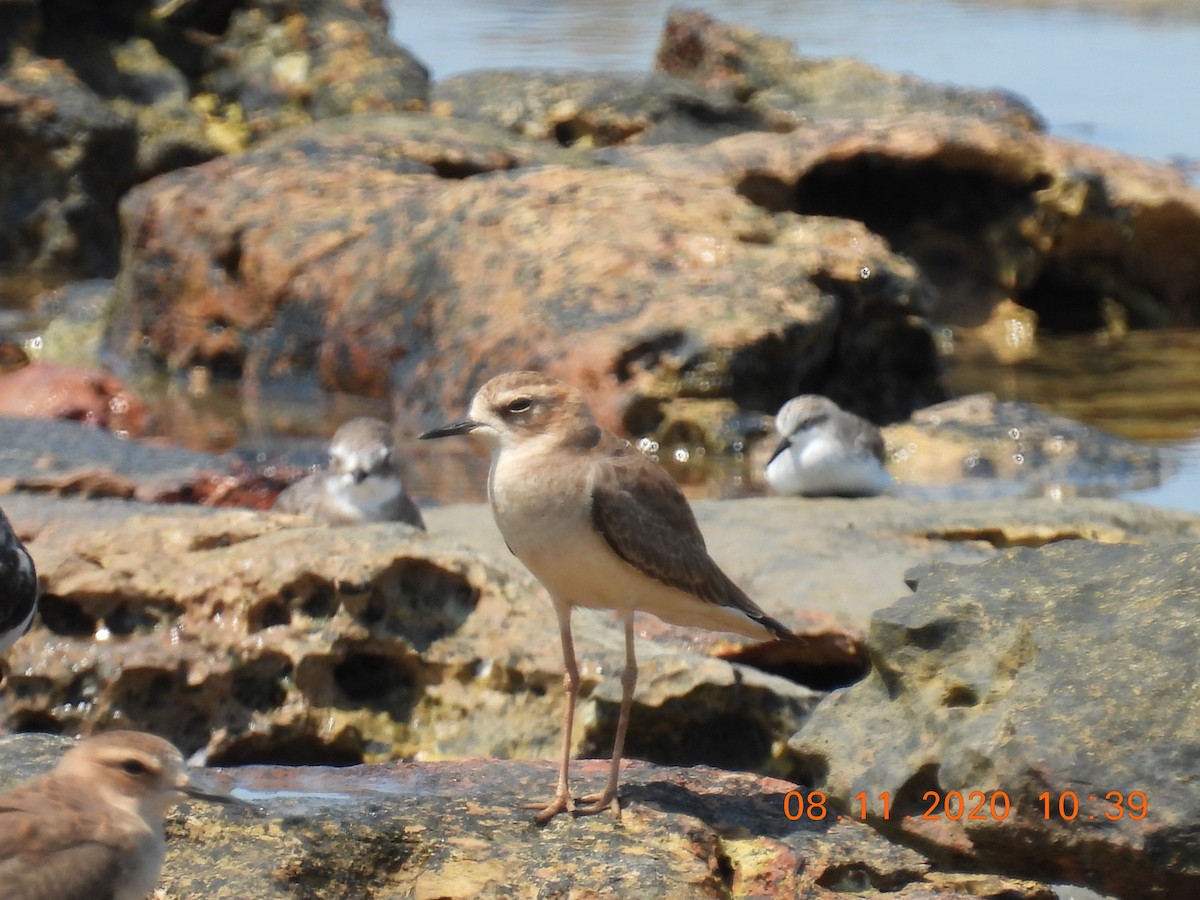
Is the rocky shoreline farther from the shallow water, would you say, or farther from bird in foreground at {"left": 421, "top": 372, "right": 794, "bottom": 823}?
the shallow water

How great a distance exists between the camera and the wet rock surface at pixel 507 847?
456cm

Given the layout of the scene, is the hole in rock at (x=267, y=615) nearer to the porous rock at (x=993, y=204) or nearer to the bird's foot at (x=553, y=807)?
the bird's foot at (x=553, y=807)

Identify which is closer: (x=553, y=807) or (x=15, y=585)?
(x=553, y=807)

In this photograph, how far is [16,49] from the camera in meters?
19.9

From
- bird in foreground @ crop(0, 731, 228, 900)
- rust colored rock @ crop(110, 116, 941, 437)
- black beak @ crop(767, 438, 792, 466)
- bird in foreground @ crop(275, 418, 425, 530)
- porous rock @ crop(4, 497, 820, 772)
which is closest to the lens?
bird in foreground @ crop(0, 731, 228, 900)

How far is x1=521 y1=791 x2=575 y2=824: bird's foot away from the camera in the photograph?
4.99 metres

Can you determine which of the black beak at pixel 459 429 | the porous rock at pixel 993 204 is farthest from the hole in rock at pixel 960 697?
the porous rock at pixel 993 204

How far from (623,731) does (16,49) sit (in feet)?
54.4

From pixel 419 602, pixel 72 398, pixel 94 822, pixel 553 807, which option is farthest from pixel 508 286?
pixel 94 822

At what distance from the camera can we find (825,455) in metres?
10.4

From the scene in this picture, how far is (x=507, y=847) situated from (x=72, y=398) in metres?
8.88

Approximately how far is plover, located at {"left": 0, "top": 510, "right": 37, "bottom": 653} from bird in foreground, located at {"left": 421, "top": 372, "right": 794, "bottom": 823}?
5.34 feet

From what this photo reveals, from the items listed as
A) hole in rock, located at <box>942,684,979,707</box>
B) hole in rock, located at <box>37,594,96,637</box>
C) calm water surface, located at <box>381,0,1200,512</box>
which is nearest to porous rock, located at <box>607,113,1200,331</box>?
calm water surface, located at <box>381,0,1200,512</box>
